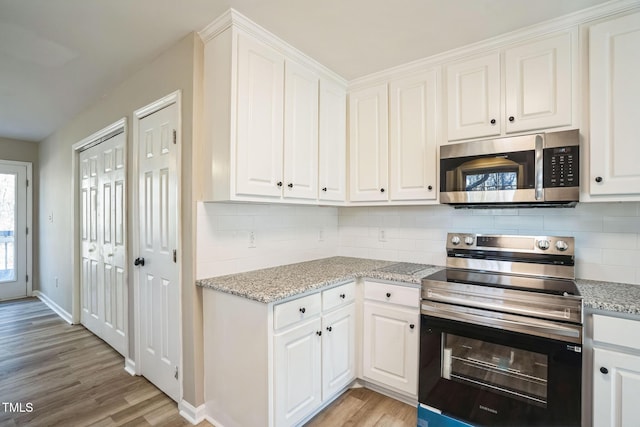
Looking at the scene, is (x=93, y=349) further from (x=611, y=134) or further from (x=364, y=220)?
(x=611, y=134)

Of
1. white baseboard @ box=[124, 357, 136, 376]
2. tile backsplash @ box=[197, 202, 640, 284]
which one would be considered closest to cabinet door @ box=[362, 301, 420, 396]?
tile backsplash @ box=[197, 202, 640, 284]

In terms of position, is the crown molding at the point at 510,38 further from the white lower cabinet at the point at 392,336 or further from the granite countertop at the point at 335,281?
the white lower cabinet at the point at 392,336

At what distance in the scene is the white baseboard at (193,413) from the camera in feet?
6.36

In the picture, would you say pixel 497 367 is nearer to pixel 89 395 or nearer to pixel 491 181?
pixel 491 181

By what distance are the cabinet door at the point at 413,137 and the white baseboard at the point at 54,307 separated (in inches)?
160

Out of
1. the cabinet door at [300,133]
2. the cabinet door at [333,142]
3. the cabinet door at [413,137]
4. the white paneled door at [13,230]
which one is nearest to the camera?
the cabinet door at [300,133]

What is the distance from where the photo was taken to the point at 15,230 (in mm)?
4664

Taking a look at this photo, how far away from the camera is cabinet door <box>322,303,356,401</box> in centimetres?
197

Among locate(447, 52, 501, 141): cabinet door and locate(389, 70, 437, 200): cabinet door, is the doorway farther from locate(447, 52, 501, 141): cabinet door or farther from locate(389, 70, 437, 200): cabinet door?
locate(447, 52, 501, 141): cabinet door

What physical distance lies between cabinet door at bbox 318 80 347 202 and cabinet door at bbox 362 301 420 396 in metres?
0.93

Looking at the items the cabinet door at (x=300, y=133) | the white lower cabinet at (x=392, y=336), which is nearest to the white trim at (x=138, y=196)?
the cabinet door at (x=300, y=133)

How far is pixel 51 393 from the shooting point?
2.28 meters

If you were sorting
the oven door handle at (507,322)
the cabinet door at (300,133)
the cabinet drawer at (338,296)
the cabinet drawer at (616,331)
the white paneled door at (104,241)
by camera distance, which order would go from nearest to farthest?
the cabinet drawer at (616,331)
the oven door handle at (507,322)
the cabinet drawer at (338,296)
the cabinet door at (300,133)
the white paneled door at (104,241)

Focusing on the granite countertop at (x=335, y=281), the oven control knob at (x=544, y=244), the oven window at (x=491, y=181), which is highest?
the oven window at (x=491, y=181)
